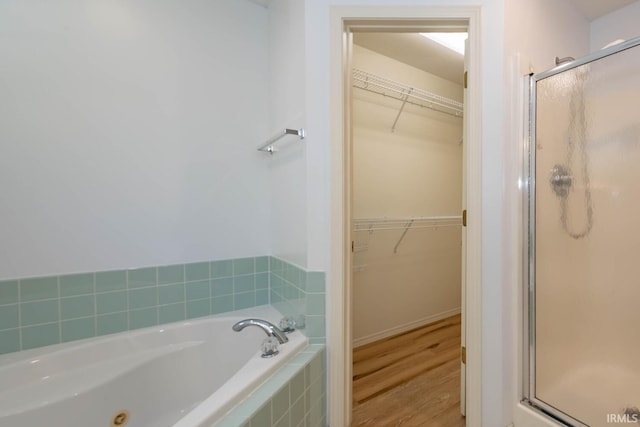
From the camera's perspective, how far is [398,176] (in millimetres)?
2531

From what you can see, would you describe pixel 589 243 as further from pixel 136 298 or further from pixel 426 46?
pixel 136 298

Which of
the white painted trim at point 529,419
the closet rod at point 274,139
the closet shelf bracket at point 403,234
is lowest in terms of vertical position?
the white painted trim at point 529,419

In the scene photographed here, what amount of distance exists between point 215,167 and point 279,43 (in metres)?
0.86

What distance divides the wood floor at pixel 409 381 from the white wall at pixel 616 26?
256 cm

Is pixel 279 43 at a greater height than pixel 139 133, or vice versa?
pixel 279 43

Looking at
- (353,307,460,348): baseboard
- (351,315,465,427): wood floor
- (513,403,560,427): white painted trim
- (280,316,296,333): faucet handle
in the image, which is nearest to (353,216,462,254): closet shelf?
(353,307,460,348): baseboard

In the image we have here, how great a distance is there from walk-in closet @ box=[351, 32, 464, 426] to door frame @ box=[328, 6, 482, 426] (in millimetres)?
582

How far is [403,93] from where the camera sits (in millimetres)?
2496

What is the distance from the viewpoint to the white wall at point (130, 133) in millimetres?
1294

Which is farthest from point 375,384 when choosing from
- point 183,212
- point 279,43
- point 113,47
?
point 113,47

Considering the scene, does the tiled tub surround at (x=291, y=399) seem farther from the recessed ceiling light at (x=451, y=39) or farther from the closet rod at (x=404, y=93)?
the recessed ceiling light at (x=451, y=39)

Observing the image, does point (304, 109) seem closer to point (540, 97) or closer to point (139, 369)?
point (540, 97)

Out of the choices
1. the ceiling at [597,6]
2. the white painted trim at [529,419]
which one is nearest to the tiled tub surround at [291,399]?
the white painted trim at [529,419]

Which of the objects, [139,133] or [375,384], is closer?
[139,133]
